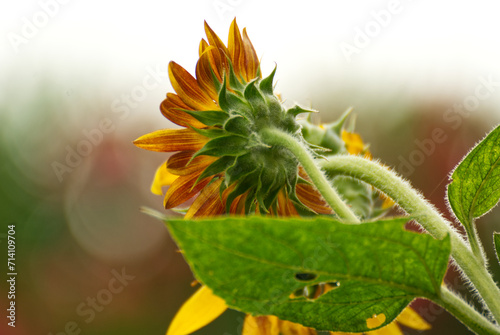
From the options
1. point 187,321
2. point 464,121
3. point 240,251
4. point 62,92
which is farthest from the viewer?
point 62,92

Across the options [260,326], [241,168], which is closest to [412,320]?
[260,326]

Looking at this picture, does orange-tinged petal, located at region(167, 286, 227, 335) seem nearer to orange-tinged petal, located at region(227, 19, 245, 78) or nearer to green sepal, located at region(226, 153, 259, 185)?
green sepal, located at region(226, 153, 259, 185)

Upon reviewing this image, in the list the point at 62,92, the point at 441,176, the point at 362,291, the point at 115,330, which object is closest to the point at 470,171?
the point at 362,291

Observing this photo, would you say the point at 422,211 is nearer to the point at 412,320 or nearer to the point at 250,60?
the point at 250,60

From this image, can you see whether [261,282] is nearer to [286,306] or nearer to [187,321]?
[286,306]

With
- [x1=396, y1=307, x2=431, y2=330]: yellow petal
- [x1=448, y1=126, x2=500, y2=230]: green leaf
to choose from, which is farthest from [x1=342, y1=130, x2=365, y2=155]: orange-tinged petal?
[x1=448, y1=126, x2=500, y2=230]: green leaf

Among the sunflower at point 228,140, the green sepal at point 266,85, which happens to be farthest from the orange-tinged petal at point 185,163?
the green sepal at point 266,85

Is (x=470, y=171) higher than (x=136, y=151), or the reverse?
(x=136, y=151)
